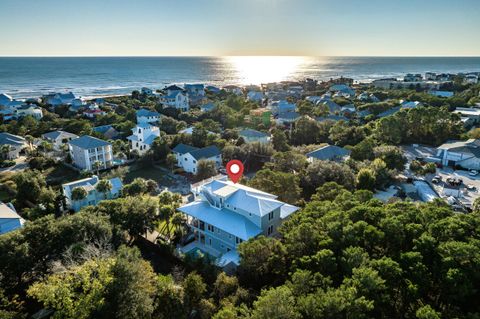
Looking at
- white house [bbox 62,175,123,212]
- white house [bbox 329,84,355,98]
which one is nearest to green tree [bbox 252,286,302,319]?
white house [bbox 62,175,123,212]

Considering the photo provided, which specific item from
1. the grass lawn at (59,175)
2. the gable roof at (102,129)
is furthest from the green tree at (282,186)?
the gable roof at (102,129)

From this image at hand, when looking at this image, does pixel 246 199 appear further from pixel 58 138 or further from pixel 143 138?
pixel 58 138

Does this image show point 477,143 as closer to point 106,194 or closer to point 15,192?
point 106,194

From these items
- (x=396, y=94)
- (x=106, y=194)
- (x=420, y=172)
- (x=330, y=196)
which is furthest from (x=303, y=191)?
(x=396, y=94)

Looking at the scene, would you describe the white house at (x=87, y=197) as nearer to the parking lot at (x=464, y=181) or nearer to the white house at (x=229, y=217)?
the white house at (x=229, y=217)

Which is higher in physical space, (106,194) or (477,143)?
(477,143)

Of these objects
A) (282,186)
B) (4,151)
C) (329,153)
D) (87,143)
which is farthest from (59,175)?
(329,153)
